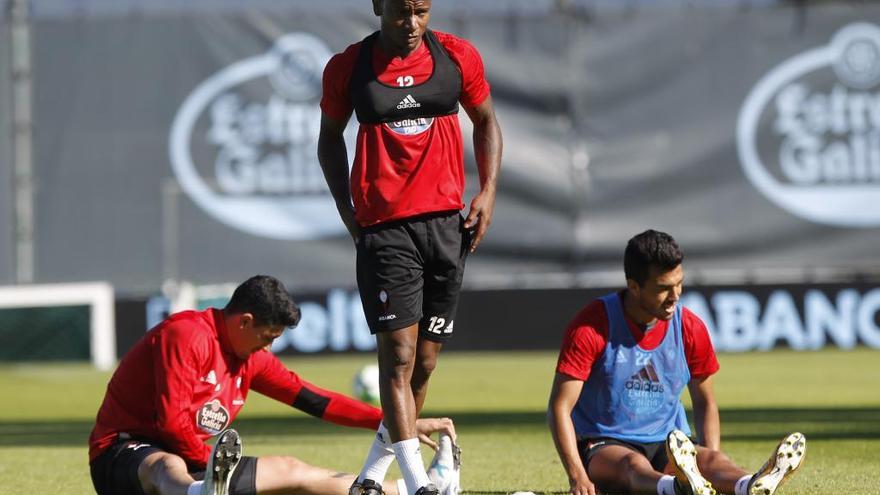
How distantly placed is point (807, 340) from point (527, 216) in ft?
11.6

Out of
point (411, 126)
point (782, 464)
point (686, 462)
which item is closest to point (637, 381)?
point (686, 462)

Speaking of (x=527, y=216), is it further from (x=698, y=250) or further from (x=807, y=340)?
(x=807, y=340)

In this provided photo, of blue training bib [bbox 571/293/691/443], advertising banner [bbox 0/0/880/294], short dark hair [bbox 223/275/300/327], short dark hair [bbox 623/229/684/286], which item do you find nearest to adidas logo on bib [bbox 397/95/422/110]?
short dark hair [bbox 223/275/300/327]

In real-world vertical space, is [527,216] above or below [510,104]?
below

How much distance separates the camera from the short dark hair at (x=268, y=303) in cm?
641

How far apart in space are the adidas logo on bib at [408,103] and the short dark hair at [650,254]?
3.49 feet

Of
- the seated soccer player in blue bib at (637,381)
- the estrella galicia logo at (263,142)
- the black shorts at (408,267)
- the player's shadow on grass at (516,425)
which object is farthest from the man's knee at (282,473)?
the estrella galicia logo at (263,142)

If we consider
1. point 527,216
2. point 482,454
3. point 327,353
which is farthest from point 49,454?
point 527,216

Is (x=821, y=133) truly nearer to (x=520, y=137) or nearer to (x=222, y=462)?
(x=520, y=137)

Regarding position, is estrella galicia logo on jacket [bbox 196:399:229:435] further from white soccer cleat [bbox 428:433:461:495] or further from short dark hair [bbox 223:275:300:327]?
white soccer cleat [bbox 428:433:461:495]

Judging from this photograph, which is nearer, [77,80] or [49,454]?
[49,454]

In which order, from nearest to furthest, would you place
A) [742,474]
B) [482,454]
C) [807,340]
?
[742,474]
[482,454]
[807,340]

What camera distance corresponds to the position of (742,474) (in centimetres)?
646

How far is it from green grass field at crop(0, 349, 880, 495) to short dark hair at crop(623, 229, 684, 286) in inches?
47.4
